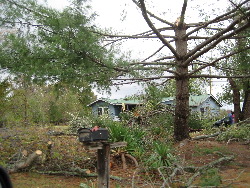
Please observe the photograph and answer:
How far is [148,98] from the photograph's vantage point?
1422 centimetres

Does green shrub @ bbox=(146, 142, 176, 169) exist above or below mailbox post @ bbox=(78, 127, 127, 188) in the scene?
below

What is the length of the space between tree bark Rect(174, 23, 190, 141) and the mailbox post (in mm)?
5935

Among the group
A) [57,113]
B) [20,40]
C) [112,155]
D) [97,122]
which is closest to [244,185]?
[112,155]

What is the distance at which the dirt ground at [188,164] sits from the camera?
→ 625 centimetres

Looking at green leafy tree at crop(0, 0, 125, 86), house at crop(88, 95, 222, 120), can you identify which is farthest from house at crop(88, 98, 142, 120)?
green leafy tree at crop(0, 0, 125, 86)

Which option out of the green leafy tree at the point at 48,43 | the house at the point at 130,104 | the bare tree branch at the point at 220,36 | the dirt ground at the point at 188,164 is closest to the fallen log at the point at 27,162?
the dirt ground at the point at 188,164

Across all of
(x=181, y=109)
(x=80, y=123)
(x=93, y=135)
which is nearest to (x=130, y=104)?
(x=80, y=123)

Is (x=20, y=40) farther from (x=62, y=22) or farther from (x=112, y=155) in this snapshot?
(x=112, y=155)

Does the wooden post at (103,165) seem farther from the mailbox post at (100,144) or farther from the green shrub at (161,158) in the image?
the green shrub at (161,158)

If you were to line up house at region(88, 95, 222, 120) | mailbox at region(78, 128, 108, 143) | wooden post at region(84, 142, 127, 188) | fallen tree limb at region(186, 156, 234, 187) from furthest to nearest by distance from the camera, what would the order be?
1. house at region(88, 95, 222, 120)
2. fallen tree limb at region(186, 156, 234, 187)
3. wooden post at region(84, 142, 127, 188)
4. mailbox at region(78, 128, 108, 143)

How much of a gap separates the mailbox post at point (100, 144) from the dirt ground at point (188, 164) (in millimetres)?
672

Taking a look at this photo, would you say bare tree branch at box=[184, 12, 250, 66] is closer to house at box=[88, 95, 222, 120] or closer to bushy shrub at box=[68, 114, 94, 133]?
house at box=[88, 95, 222, 120]

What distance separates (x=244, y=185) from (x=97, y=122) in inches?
315

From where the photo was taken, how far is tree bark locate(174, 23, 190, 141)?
408 inches
